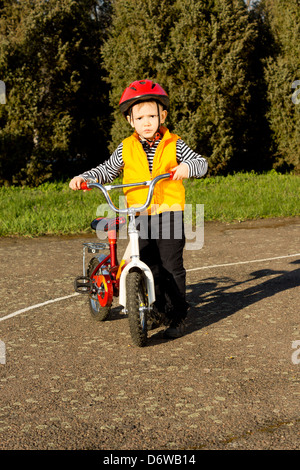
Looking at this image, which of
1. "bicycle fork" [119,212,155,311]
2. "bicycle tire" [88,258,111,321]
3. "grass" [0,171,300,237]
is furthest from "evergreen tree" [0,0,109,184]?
"bicycle fork" [119,212,155,311]

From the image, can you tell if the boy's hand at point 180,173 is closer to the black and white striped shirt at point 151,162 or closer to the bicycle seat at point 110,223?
the black and white striped shirt at point 151,162

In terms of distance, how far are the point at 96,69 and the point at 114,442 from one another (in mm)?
15124

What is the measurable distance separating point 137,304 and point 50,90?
489 inches

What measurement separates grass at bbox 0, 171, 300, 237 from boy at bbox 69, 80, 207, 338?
460 cm

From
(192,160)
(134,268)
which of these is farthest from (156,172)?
(134,268)

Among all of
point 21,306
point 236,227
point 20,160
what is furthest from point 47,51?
point 21,306

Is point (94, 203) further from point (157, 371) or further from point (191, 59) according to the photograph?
point (157, 371)

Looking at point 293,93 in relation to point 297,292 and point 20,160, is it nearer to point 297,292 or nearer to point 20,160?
point 20,160

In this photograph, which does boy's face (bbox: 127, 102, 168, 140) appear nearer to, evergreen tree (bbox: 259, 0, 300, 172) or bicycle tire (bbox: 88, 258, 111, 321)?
bicycle tire (bbox: 88, 258, 111, 321)

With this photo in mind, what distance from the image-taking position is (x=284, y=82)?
56.0 feet

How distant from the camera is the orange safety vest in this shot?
5145mm

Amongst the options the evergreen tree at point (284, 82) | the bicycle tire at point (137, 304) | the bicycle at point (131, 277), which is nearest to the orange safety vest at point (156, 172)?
the bicycle at point (131, 277)

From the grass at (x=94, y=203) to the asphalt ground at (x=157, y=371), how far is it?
122 inches

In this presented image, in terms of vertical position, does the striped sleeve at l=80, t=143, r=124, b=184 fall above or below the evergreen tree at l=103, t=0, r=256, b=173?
below
